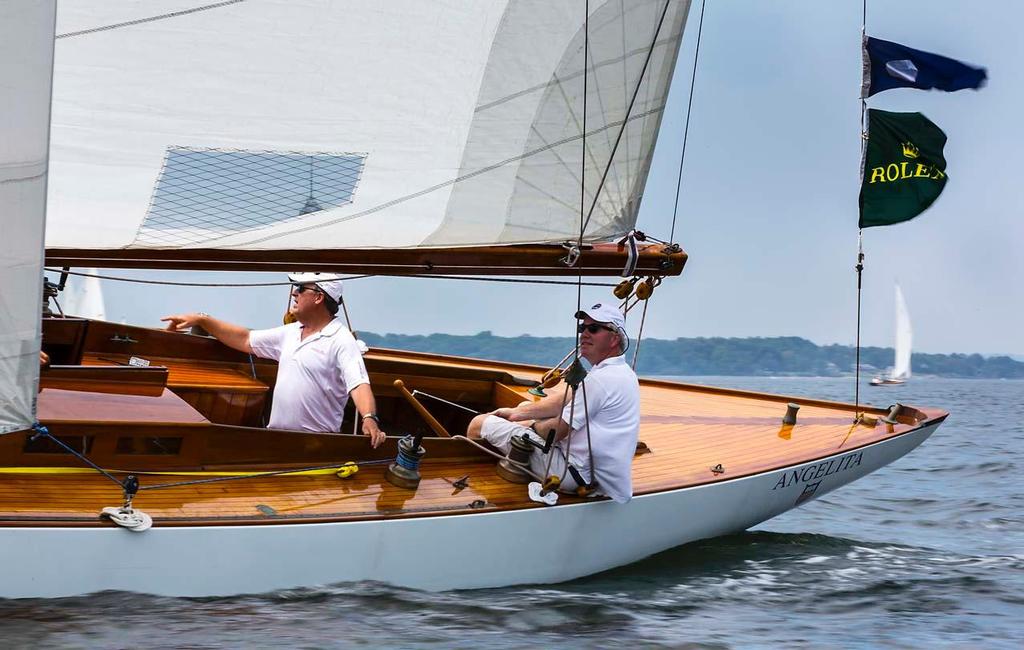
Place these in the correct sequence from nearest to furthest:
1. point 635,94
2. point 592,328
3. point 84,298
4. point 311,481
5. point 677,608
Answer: point 311,481 → point 677,608 → point 592,328 → point 635,94 → point 84,298

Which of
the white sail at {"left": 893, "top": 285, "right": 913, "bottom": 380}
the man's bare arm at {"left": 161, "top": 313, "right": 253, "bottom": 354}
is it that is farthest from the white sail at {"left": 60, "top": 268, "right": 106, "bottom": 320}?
the white sail at {"left": 893, "top": 285, "right": 913, "bottom": 380}

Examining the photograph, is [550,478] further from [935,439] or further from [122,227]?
[935,439]

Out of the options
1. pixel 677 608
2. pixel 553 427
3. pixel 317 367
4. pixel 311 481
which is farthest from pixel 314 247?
pixel 677 608

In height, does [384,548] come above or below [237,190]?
below

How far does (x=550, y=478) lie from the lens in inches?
206

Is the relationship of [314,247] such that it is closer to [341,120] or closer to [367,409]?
[341,120]

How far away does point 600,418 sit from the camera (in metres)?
5.33

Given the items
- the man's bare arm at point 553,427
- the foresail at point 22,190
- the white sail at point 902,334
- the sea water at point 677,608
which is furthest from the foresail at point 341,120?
the white sail at point 902,334

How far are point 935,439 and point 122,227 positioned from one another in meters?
14.4

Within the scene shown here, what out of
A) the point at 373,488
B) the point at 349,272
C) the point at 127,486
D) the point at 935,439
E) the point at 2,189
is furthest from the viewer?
the point at 935,439

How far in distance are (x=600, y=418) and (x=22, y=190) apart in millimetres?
2622

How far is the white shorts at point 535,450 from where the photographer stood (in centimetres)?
536

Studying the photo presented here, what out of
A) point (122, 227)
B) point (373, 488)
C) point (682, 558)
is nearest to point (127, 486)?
point (373, 488)

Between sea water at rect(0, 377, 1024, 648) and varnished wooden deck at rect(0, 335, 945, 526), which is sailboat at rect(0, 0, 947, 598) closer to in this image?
varnished wooden deck at rect(0, 335, 945, 526)
